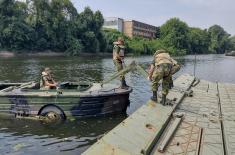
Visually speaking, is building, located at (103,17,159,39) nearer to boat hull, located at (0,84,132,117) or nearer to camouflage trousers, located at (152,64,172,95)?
boat hull, located at (0,84,132,117)

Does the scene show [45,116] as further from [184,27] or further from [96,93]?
[184,27]

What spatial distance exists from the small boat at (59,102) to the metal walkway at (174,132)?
2797mm

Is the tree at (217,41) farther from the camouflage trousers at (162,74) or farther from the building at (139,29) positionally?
the camouflage trousers at (162,74)

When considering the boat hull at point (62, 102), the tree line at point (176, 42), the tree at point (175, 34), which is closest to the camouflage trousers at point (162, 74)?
the boat hull at point (62, 102)

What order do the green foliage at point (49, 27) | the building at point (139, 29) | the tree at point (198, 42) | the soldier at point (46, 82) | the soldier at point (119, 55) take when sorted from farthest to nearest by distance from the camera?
the tree at point (198, 42) → the building at point (139, 29) → the green foliage at point (49, 27) → the soldier at point (119, 55) → the soldier at point (46, 82)

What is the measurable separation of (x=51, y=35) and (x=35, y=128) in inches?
2671

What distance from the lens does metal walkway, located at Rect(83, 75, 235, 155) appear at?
831 cm

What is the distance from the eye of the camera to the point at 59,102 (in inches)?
576

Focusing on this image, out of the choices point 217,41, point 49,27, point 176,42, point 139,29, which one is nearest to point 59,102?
point 49,27

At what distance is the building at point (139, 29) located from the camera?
140000 millimetres

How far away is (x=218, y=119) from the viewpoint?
38.0ft

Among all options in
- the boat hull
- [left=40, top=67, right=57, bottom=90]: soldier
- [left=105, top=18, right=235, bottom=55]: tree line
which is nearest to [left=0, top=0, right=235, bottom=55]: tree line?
[left=105, top=18, right=235, bottom=55]: tree line

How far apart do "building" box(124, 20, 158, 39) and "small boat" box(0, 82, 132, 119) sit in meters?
123

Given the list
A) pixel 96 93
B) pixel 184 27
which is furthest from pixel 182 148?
pixel 184 27
